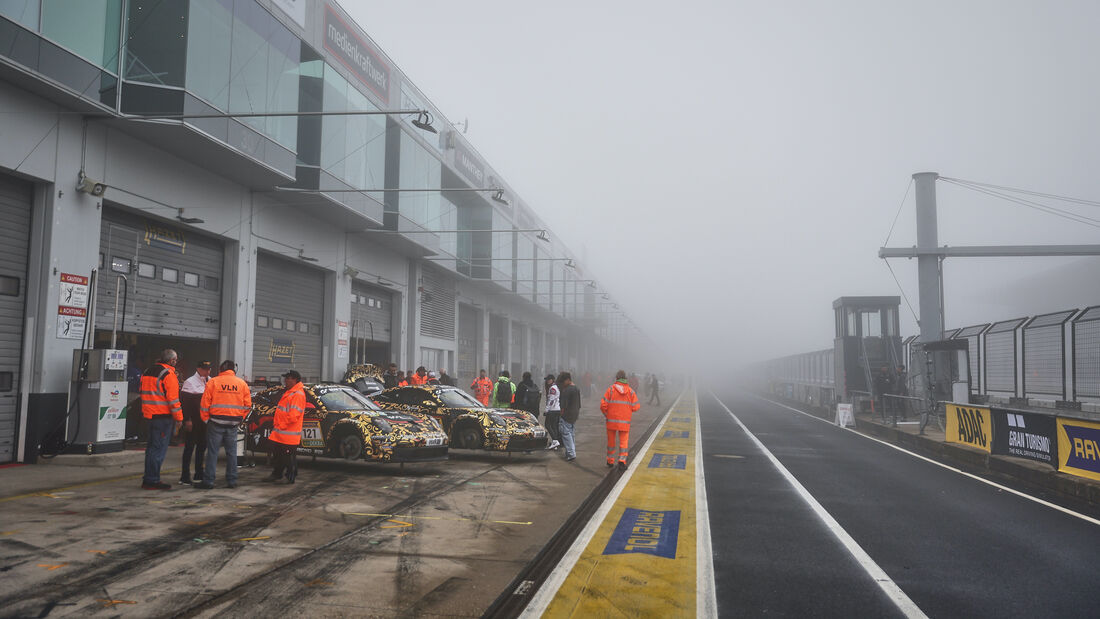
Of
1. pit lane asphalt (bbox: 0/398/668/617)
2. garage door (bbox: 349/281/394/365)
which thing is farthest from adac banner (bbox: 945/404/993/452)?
garage door (bbox: 349/281/394/365)

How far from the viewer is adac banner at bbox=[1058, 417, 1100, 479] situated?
992cm

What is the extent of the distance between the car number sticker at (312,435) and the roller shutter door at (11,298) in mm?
4597

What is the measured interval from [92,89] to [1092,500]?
16626mm

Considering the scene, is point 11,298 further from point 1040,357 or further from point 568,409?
point 1040,357

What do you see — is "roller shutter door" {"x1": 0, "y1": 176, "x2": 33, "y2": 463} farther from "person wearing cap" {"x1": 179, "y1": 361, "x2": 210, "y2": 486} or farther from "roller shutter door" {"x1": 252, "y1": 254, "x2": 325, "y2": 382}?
"roller shutter door" {"x1": 252, "y1": 254, "x2": 325, "y2": 382}

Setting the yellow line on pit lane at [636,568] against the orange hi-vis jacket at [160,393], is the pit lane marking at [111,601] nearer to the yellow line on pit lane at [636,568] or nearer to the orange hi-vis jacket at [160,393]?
the yellow line on pit lane at [636,568]

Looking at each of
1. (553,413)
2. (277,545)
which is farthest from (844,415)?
(277,545)

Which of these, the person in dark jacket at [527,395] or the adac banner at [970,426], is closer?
the adac banner at [970,426]

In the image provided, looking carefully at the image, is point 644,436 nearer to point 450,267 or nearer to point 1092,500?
point 1092,500

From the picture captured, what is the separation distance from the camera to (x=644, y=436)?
18.7 meters

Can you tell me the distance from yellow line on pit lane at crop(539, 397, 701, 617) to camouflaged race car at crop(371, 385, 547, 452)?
3.50 metres

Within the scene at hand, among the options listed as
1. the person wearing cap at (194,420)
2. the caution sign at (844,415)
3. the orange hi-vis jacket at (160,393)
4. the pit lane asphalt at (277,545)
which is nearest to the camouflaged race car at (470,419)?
the pit lane asphalt at (277,545)

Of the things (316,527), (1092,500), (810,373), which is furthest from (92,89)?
(810,373)

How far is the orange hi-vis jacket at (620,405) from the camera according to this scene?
11.6 meters
